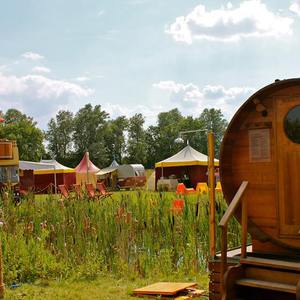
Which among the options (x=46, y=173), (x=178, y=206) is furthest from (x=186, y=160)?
(x=178, y=206)

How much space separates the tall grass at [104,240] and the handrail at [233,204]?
243 cm

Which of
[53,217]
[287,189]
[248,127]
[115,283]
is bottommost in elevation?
[115,283]

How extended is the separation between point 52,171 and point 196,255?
25664 millimetres

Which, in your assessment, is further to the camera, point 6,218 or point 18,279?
point 6,218

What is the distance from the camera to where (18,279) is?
6.38 metres

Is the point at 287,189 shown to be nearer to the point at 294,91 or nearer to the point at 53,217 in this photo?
the point at 294,91

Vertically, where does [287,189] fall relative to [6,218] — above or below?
above

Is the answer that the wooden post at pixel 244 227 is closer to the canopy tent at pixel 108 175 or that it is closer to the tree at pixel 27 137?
the canopy tent at pixel 108 175

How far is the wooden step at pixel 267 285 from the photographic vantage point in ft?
12.9

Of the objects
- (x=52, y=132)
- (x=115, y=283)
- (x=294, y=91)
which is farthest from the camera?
(x=52, y=132)

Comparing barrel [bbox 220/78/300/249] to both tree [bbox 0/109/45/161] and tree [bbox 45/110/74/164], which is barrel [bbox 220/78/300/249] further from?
tree [bbox 45/110/74/164]

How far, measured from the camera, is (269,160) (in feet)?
15.1

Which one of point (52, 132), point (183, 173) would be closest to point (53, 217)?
point (183, 173)

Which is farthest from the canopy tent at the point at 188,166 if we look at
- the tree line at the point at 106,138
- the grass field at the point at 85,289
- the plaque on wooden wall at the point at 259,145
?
the tree line at the point at 106,138
